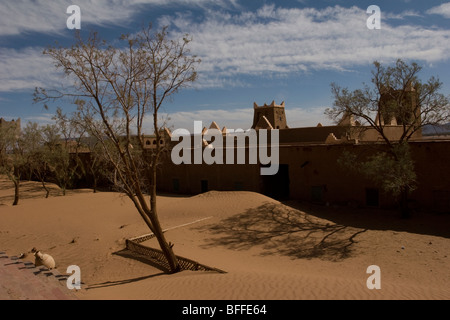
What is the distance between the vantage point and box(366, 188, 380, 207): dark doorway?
18.0 metres

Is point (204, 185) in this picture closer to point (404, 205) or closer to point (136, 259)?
point (136, 259)

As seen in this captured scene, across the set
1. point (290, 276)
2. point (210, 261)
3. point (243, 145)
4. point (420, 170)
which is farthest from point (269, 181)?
point (290, 276)

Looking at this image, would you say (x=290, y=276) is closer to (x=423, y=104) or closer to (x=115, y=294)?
(x=115, y=294)

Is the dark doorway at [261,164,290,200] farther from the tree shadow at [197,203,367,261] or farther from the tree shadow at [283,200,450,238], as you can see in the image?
the tree shadow at [197,203,367,261]

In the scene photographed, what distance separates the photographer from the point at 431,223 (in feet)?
50.2

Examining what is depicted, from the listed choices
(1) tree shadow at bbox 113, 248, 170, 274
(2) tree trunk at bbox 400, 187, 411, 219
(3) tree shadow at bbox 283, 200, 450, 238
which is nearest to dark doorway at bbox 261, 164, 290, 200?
(3) tree shadow at bbox 283, 200, 450, 238

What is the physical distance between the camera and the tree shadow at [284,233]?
13.0 metres

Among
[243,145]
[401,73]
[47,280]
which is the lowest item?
[47,280]

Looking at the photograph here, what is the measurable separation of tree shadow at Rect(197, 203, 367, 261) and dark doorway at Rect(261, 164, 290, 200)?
200 inches

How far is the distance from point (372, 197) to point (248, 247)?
850 cm

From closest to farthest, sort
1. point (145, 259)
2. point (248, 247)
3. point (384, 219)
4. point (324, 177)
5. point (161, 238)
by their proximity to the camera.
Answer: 1. point (161, 238)
2. point (145, 259)
3. point (248, 247)
4. point (384, 219)
5. point (324, 177)

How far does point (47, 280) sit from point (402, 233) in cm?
1352

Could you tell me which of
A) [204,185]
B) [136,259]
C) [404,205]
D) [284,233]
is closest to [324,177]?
[404,205]

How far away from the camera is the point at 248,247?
13.7 meters
